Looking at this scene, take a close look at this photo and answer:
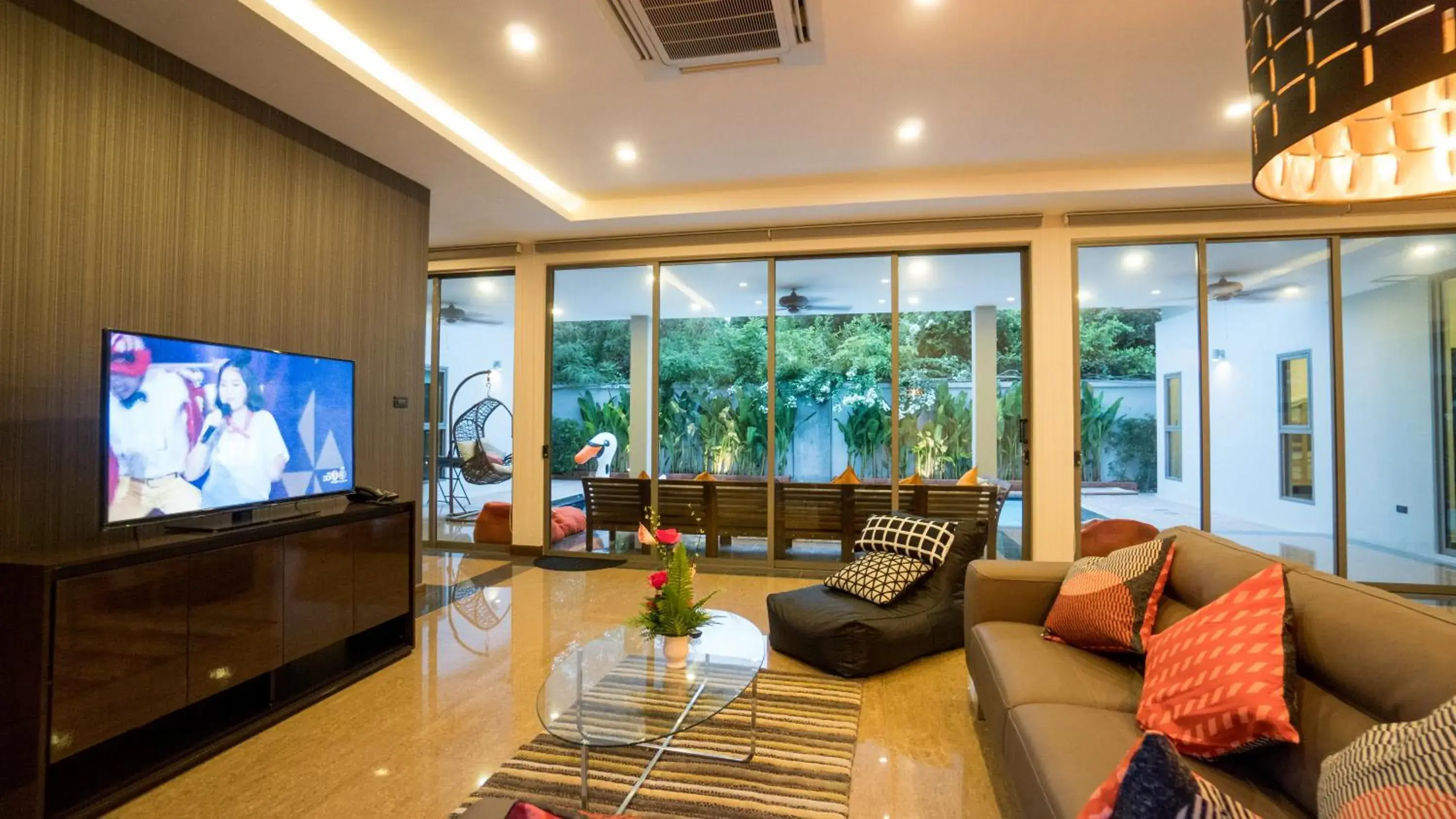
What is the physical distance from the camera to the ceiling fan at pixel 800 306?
17.4ft

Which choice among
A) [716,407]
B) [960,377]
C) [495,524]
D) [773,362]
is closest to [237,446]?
[495,524]

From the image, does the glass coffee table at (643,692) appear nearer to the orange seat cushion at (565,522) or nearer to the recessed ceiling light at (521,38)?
the recessed ceiling light at (521,38)

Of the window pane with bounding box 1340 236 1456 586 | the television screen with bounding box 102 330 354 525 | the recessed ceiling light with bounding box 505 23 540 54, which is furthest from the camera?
the window pane with bounding box 1340 236 1456 586

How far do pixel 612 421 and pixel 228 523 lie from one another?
313 cm

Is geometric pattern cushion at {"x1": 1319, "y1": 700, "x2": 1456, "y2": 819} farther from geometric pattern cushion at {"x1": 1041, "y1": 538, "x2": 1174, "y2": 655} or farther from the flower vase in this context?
the flower vase

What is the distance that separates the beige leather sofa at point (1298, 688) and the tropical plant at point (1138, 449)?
2.89 m

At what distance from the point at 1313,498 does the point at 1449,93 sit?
4564mm

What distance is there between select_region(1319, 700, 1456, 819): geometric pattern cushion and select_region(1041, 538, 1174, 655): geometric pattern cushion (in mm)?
974

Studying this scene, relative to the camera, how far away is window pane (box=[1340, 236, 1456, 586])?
4336mm

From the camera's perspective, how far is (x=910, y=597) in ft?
10.5

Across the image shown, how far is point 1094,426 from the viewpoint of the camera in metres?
4.80

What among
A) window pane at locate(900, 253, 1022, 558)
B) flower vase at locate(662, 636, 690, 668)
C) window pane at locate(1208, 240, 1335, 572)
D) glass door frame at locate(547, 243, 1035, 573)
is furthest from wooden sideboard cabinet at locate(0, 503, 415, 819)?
window pane at locate(1208, 240, 1335, 572)

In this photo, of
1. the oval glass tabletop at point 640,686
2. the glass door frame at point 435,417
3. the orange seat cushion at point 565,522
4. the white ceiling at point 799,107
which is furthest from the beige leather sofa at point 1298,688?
the glass door frame at point 435,417

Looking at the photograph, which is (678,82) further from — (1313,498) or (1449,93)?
(1313,498)
